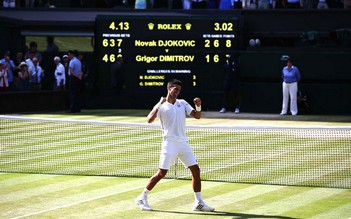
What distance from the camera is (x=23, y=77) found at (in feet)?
107

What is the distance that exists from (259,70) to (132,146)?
39.8 ft

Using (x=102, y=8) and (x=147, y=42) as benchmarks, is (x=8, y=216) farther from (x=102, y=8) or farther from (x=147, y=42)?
(x=102, y=8)

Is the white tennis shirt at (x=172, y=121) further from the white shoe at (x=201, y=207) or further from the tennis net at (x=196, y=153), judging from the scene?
the tennis net at (x=196, y=153)

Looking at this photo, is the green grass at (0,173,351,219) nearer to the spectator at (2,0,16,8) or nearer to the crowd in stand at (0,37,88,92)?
the crowd in stand at (0,37,88,92)

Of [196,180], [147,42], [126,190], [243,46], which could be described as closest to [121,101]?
[147,42]

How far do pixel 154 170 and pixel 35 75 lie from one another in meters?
16.0

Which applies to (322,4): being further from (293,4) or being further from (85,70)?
(85,70)

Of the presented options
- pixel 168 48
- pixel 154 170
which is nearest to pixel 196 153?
pixel 154 170

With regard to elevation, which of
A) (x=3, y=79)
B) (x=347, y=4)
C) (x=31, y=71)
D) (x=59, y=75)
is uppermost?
(x=347, y=4)

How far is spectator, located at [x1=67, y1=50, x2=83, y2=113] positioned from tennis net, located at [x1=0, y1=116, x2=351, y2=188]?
529cm

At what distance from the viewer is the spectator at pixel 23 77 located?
107 feet

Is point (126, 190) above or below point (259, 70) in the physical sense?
below

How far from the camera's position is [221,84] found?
109 feet

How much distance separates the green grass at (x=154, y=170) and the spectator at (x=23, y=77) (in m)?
6.16
